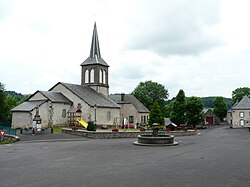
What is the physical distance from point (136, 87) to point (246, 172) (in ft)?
247

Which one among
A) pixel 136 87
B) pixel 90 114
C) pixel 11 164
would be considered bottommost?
pixel 11 164

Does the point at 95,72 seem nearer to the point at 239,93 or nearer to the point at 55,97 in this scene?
the point at 55,97

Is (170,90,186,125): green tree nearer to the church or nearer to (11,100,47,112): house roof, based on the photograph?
the church

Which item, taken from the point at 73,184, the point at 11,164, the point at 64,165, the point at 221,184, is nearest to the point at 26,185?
the point at 73,184

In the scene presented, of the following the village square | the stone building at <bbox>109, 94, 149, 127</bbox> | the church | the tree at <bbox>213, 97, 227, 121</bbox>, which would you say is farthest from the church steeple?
the tree at <bbox>213, 97, 227, 121</bbox>

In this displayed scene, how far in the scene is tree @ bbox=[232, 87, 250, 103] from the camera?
100 m

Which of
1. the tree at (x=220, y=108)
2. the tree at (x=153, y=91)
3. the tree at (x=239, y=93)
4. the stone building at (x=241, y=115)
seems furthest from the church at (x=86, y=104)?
the tree at (x=220, y=108)

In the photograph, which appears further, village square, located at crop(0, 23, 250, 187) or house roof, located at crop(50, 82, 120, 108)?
house roof, located at crop(50, 82, 120, 108)

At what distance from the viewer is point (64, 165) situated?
13.1 meters

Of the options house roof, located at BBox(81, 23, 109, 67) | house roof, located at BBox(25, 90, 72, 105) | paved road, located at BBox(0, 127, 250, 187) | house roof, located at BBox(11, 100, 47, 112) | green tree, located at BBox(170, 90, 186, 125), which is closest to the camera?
paved road, located at BBox(0, 127, 250, 187)

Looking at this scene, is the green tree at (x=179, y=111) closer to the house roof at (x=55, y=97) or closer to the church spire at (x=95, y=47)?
the church spire at (x=95, y=47)

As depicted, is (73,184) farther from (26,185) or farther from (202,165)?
(202,165)

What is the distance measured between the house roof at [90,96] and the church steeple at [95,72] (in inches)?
87.3

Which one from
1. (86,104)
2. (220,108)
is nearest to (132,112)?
(86,104)
